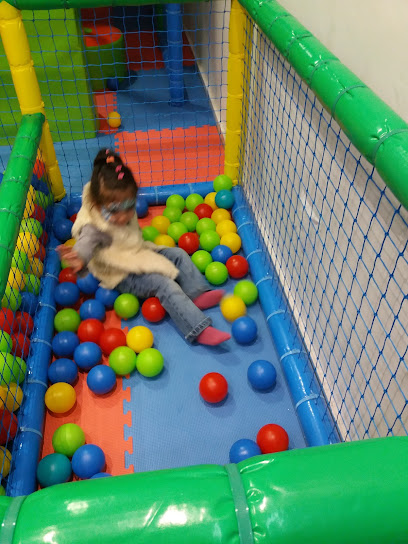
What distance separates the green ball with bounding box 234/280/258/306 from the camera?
248 centimetres

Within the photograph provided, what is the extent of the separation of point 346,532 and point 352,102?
1.02 metres

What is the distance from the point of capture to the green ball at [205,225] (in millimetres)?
2893

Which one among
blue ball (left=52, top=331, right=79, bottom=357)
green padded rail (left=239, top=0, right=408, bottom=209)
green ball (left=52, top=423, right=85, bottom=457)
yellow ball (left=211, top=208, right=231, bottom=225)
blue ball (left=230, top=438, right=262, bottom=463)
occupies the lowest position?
yellow ball (left=211, top=208, right=231, bottom=225)

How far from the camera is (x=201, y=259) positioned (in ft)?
8.74

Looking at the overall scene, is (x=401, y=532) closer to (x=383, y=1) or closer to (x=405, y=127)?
(x=405, y=127)

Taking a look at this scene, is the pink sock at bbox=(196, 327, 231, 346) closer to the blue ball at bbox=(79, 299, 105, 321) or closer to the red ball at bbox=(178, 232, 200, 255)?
the blue ball at bbox=(79, 299, 105, 321)

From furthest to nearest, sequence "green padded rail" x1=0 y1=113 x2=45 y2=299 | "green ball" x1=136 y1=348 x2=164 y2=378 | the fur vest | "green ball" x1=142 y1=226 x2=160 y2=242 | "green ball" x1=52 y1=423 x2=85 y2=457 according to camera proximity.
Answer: "green ball" x1=142 y1=226 x2=160 y2=242 → the fur vest → "green ball" x1=136 y1=348 x2=164 y2=378 → "green ball" x1=52 y1=423 x2=85 y2=457 → "green padded rail" x1=0 y1=113 x2=45 y2=299

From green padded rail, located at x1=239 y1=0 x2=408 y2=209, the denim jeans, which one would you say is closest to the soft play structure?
green padded rail, located at x1=239 y1=0 x2=408 y2=209

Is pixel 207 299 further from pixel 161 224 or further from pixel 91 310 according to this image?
pixel 161 224

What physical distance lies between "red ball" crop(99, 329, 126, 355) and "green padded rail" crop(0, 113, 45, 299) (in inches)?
27.8

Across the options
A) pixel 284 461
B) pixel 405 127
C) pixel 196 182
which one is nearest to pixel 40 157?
pixel 196 182

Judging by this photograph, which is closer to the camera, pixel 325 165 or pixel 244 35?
pixel 325 165

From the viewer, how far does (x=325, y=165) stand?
178 cm

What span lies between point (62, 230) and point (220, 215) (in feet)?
3.08
